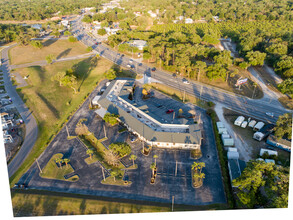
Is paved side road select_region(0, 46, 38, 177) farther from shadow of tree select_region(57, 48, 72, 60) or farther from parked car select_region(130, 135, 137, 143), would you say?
shadow of tree select_region(57, 48, 72, 60)

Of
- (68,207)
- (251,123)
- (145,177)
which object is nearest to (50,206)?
(68,207)

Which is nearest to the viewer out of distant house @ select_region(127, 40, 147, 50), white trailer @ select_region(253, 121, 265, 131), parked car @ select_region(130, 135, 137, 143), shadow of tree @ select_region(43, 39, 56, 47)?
parked car @ select_region(130, 135, 137, 143)

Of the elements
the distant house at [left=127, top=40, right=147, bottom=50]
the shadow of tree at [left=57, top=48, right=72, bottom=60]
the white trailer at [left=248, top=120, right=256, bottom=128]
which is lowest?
the shadow of tree at [left=57, top=48, right=72, bottom=60]

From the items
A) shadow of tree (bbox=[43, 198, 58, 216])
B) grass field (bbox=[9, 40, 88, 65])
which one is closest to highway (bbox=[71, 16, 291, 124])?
grass field (bbox=[9, 40, 88, 65])

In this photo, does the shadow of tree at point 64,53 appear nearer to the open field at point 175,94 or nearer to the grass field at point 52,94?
the grass field at point 52,94

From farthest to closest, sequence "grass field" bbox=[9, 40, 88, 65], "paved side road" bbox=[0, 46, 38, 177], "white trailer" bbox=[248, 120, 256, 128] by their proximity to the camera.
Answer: "grass field" bbox=[9, 40, 88, 65]
"white trailer" bbox=[248, 120, 256, 128]
"paved side road" bbox=[0, 46, 38, 177]

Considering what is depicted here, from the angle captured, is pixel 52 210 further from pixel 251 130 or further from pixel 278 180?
pixel 251 130

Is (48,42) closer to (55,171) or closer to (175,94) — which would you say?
(175,94)
